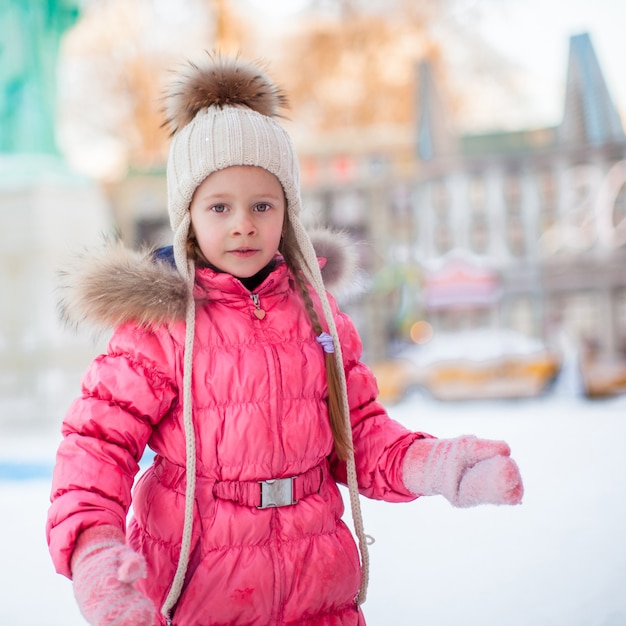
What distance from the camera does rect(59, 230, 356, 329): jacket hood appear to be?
1071 millimetres

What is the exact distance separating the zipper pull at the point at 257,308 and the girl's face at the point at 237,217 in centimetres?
4

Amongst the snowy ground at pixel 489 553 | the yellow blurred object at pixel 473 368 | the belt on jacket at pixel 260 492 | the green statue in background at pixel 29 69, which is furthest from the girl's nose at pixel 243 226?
the green statue in background at pixel 29 69

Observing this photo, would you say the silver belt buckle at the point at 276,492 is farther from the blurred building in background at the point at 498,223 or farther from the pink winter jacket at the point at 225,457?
the blurred building in background at the point at 498,223

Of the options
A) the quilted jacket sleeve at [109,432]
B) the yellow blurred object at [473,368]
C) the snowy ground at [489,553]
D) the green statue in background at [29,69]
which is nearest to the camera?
the quilted jacket sleeve at [109,432]

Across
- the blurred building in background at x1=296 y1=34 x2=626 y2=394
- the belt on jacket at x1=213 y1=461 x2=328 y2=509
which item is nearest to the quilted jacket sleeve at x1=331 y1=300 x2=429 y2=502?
the belt on jacket at x1=213 y1=461 x2=328 y2=509

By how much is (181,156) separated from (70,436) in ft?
1.61

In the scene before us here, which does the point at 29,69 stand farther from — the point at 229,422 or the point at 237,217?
the point at 229,422

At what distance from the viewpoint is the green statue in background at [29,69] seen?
384 centimetres

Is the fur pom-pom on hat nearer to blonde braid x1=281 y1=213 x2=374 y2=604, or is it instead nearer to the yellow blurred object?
blonde braid x1=281 y1=213 x2=374 y2=604

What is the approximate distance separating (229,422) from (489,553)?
1.18 m

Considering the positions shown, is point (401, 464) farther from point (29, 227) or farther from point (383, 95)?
point (383, 95)

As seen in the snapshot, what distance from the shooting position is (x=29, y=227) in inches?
148

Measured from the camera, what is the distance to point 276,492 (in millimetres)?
1049

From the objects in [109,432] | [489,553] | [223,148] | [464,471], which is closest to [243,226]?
[223,148]
